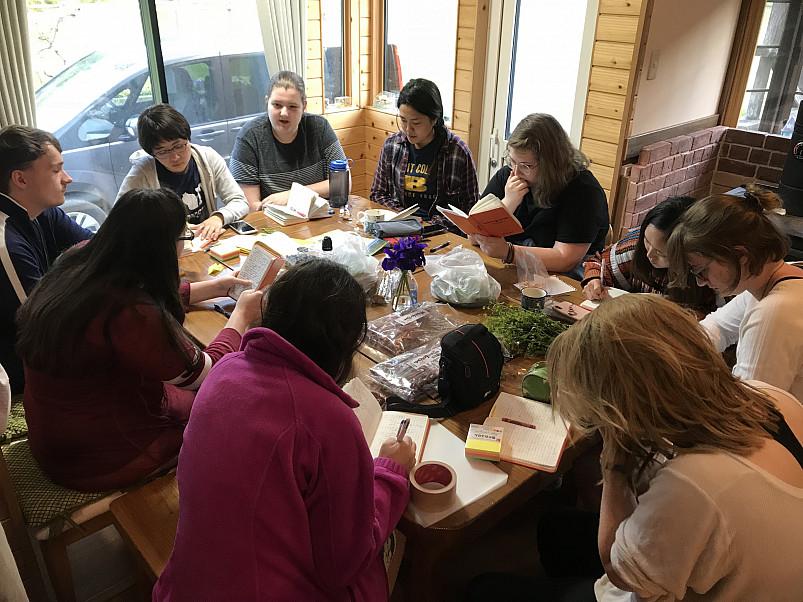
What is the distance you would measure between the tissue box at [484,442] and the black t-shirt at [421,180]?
175 cm

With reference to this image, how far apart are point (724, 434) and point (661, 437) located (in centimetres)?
9

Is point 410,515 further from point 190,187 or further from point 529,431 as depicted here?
point 190,187

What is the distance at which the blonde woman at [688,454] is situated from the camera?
916 mm

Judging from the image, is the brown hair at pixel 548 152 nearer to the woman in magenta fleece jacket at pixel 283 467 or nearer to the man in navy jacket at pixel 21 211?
the woman in magenta fleece jacket at pixel 283 467

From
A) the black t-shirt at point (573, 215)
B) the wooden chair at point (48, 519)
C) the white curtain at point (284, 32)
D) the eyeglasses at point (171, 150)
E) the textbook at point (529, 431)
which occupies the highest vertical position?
the white curtain at point (284, 32)

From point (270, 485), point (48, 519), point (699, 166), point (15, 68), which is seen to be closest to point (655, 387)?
point (270, 485)

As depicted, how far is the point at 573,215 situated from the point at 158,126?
1.75 metres

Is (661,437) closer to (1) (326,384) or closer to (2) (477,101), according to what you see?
(1) (326,384)

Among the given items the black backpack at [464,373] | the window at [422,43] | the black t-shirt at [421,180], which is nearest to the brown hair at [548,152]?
the black t-shirt at [421,180]

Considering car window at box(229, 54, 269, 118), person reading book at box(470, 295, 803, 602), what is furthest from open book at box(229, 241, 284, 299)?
car window at box(229, 54, 269, 118)

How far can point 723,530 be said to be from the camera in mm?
909

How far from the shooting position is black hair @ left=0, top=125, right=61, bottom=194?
1922 millimetres

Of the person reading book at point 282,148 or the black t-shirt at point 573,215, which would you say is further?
the person reading book at point 282,148

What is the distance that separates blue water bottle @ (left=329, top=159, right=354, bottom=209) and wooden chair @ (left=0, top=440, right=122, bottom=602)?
1650 millimetres
